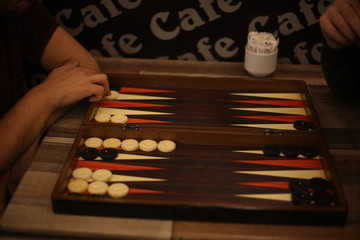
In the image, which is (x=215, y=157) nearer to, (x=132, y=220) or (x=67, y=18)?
(x=132, y=220)

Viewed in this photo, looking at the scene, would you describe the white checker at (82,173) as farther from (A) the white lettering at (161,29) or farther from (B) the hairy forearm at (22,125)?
(A) the white lettering at (161,29)

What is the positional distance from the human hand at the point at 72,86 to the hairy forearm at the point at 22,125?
0.05 meters

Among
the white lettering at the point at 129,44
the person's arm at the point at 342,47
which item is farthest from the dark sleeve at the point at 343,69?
the white lettering at the point at 129,44

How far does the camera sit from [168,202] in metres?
1.58

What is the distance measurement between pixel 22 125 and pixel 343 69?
5.35 ft

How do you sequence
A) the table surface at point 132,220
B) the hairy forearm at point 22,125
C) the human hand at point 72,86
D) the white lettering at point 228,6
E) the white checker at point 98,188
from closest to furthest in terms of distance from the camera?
the table surface at point 132,220 < the white checker at point 98,188 < the hairy forearm at point 22,125 < the human hand at point 72,86 < the white lettering at point 228,6

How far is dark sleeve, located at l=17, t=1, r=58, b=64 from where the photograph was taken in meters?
2.37

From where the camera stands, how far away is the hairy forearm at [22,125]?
1.88 meters

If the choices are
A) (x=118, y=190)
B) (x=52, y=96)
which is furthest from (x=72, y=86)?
(x=118, y=190)

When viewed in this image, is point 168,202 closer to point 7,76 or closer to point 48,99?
point 48,99

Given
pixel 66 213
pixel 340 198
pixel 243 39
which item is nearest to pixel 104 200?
pixel 66 213

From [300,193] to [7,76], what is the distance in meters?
1.67

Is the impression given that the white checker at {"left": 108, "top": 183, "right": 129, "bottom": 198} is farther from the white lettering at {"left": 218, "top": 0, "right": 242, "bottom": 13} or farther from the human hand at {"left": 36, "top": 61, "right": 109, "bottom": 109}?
the white lettering at {"left": 218, "top": 0, "right": 242, "bottom": 13}

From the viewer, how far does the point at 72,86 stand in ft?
6.97
